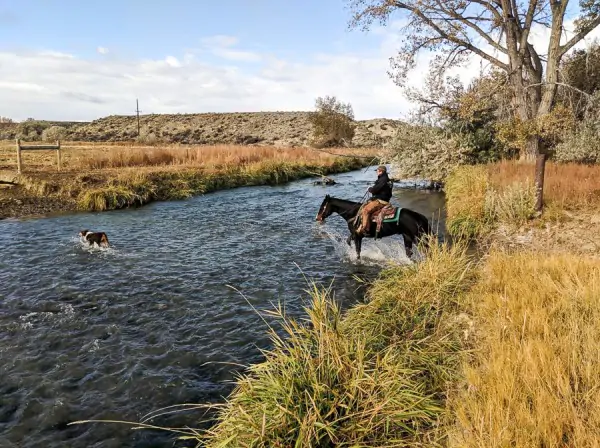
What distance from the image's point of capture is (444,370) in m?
4.52

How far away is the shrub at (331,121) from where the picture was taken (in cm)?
5781

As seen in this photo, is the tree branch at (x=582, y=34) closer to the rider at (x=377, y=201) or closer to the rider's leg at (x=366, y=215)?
the rider at (x=377, y=201)

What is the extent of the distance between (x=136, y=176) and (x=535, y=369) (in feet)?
69.4

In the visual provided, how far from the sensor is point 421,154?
79.1 feet

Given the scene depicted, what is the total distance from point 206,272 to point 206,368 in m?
4.46

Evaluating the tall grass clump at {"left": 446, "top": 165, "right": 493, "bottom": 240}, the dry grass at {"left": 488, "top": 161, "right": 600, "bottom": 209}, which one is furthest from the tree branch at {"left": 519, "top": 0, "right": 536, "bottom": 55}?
the tall grass clump at {"left": 446, "top": 165, "right": 493, "bottom": 240}

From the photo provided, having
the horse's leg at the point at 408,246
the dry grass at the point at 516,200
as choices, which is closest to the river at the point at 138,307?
the horse's leg at the point at 408,246

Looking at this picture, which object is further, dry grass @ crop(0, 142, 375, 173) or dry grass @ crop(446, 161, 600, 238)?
dry grass @ crop(0, 142, 375, 173)

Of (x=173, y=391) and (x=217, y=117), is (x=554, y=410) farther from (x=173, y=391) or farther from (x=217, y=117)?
(x=217, y=117)

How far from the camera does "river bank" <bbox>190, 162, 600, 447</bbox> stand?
10.8 ft

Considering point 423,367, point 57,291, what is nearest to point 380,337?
point 423,367

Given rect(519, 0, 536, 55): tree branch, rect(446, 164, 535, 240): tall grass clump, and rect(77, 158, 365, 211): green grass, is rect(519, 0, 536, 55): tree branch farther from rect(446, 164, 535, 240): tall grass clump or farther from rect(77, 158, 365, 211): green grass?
rect(77, 158, 365, 211): green grass

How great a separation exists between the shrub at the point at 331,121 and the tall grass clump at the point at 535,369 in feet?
175

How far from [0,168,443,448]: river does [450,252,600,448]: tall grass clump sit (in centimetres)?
A: 302
